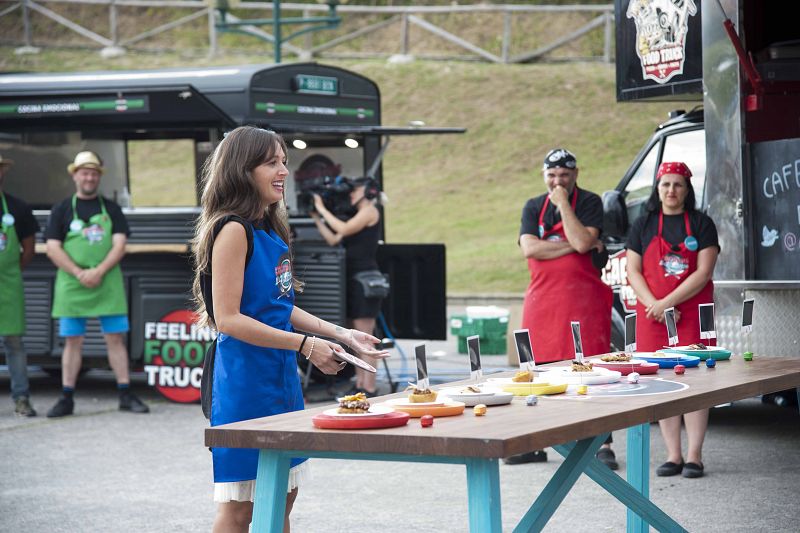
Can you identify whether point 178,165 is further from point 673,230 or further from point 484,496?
point 484,496

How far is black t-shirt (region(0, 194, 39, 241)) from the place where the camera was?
1015 centimetres

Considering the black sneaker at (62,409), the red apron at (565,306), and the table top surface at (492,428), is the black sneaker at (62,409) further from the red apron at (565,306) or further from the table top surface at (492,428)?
the table top surface at (492,428)

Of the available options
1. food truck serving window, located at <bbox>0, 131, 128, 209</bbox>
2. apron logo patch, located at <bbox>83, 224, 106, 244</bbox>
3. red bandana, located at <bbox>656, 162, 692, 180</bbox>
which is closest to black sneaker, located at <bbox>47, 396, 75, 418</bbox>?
apron logo patch, located at <bbox>83, 224, 106, 244</bbox>

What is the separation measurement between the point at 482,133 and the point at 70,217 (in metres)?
16.2

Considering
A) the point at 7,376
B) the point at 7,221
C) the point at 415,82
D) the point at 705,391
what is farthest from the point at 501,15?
the point at 705,391

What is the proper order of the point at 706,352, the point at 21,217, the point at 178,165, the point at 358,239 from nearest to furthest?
the point at 706,352, the point at 21,217, the point at 358,239, the point at 178,165

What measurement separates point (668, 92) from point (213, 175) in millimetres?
4661

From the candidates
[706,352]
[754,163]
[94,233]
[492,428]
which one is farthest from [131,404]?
[492,428]

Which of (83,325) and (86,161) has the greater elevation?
(86,161)

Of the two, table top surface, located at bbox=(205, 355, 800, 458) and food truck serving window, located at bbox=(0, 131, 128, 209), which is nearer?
table top surface, located at bbox=(205, 355, 800, 458)

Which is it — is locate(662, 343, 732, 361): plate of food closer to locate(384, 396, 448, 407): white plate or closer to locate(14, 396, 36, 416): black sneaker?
locate(384, 396, 448, 407): white plate

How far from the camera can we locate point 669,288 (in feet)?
23.9

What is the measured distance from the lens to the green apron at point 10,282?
9961 mm

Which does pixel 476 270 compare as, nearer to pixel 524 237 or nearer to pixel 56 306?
pixel 56 306
